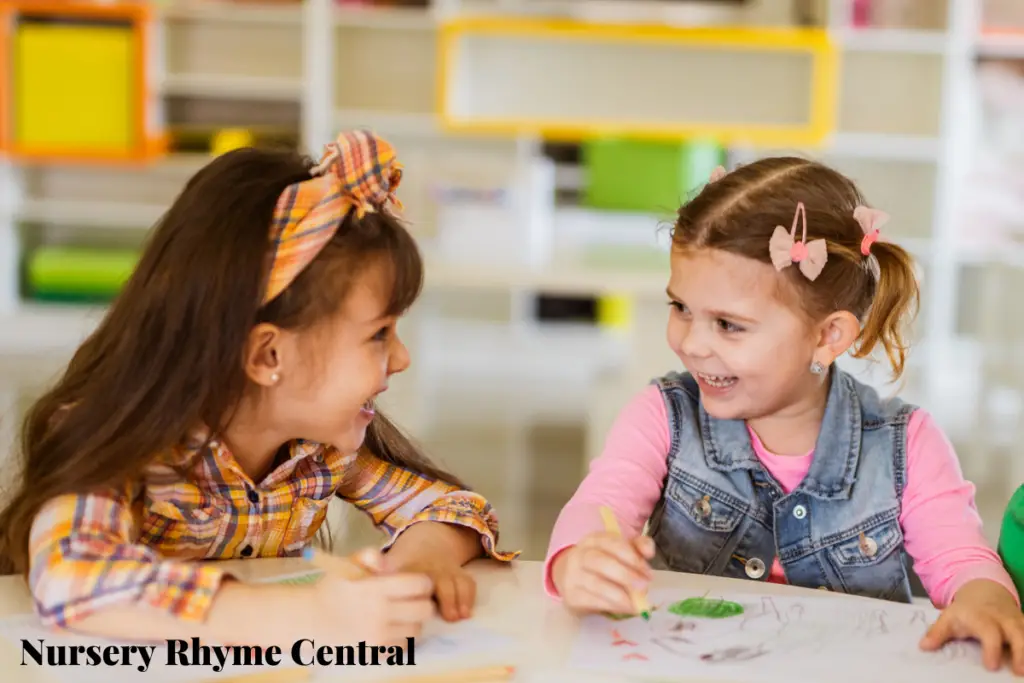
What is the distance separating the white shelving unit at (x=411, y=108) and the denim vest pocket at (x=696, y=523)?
303 cm

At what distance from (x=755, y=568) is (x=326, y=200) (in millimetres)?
506

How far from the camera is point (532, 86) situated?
4.42 metres

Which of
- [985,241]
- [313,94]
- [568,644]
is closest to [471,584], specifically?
[568,644]

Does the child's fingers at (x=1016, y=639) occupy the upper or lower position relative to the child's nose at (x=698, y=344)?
lower

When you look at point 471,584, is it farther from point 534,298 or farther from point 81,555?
point 534,298

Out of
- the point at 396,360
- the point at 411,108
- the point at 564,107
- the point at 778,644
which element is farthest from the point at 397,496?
the point at 411,108

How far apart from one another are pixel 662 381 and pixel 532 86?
11.1ft

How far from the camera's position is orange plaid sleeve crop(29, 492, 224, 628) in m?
0.79

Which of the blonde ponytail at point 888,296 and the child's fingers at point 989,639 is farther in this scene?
the blonde ponytail at point 888,296

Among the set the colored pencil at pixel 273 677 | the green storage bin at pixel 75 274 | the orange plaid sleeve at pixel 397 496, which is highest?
the orange plaid sleeve at pixel 397 496

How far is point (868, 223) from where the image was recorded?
1094 millimetres

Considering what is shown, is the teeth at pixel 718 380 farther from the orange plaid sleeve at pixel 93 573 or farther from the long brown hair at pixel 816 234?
the orange plaid sleeve at pixel 93 573

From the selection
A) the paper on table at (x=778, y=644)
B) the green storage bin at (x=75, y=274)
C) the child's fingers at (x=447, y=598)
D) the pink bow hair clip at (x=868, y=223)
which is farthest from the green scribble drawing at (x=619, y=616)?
the green storage bin at (x=75, y=274)

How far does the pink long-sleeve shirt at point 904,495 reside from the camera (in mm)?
979
